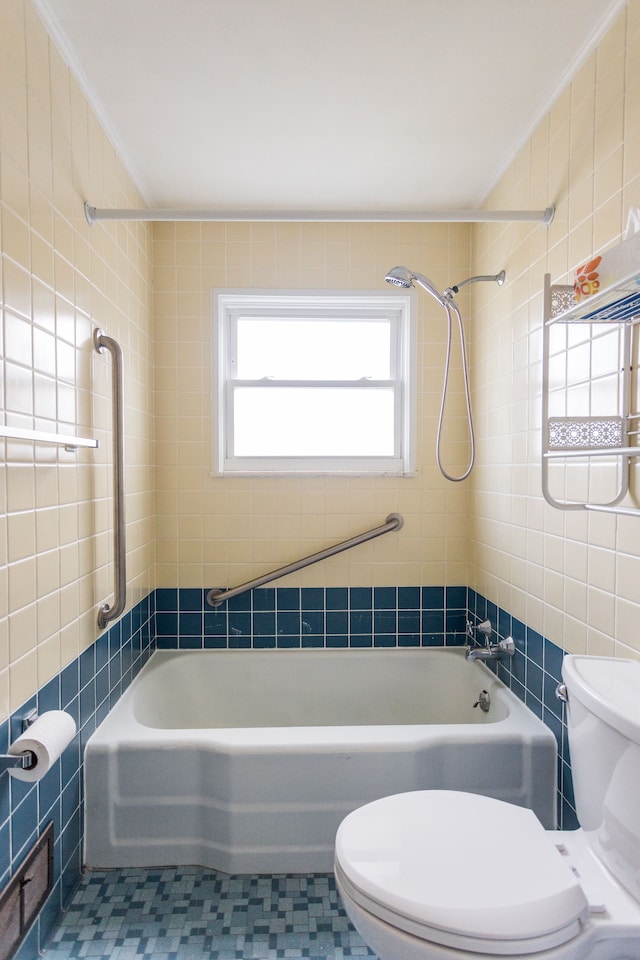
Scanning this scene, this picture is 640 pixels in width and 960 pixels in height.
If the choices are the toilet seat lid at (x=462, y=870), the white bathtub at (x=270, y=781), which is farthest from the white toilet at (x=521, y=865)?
the white bathtub at (x=270, y=781)

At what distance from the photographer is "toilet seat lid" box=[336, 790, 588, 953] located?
941 millimetres

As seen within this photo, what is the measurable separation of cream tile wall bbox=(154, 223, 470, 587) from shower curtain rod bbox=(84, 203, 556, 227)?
26.9 inches

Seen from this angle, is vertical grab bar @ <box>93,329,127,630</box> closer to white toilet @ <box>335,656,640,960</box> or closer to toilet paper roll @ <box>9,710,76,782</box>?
toilet paper roll @ <box>9,710,76,782</box>

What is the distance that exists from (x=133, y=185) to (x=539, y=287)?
5.09ft

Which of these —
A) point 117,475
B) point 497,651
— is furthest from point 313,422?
point 497,651

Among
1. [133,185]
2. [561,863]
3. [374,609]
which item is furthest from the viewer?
[374,609]

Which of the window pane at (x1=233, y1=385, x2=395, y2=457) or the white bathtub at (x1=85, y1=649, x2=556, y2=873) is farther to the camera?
the window pane at (x1=233, y1=385, x2=395, y2=457)

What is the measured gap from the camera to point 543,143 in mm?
1729

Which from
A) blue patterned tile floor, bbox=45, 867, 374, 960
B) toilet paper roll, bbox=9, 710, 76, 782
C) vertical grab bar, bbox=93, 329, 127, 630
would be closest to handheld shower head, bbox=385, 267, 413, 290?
vertical grab bar, bbox=93, 329, 127, 630

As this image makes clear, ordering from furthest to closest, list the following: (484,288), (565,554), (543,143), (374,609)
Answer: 1. (374,609)
2. (484,288)
3. (543,143)
4. (565,554)

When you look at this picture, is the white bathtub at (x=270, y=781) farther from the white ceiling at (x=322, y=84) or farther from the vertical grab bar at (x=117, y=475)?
the white ceiling at (x=322, y=84)

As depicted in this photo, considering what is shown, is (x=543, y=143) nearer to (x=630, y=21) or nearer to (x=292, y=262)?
(x=630, y=21)

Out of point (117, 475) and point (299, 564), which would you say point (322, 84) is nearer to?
point (117, 475)

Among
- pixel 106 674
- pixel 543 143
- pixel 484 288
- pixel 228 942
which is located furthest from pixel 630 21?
pixel 228 942
